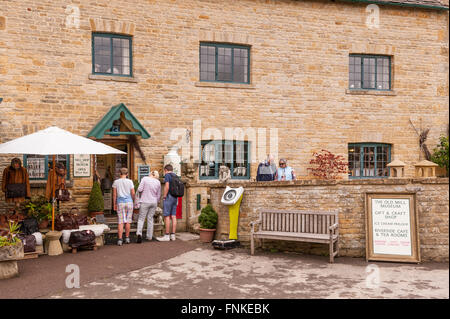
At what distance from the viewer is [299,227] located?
27.8ft

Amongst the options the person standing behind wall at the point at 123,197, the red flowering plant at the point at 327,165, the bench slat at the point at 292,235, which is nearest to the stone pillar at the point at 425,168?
the bench slat at the point at 292,235

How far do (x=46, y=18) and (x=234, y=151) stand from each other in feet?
22.5

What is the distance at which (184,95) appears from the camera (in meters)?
12.6

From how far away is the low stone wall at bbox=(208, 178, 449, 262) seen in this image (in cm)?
799

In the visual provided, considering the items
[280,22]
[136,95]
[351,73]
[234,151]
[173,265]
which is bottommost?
[173,265]

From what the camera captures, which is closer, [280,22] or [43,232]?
[43,232]

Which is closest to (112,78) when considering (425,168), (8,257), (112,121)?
(112,121)

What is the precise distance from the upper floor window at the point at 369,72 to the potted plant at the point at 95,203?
30.8 feet

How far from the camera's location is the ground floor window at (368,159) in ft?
46.3

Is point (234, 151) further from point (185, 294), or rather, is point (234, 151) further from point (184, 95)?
point (185, 294)

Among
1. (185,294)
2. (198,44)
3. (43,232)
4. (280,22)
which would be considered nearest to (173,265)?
(185,294)

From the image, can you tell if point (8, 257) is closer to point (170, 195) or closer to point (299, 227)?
point (170, 195)

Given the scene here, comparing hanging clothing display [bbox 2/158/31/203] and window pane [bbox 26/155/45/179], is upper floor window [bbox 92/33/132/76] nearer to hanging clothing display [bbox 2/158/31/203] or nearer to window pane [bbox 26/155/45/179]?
window pane [bbox 26/155/45/179]

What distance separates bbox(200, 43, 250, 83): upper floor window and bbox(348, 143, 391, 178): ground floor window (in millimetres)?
4651
